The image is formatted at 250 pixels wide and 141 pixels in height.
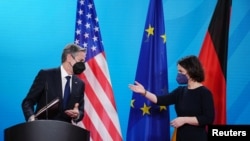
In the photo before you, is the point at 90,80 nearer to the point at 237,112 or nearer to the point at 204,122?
the point at 204,122

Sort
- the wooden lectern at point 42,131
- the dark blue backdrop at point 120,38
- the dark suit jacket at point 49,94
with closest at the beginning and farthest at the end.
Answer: the wooden lectern at point 42,131 → the dark suit jacket at point 49,94 → the dark blue backdrop at point 120,38

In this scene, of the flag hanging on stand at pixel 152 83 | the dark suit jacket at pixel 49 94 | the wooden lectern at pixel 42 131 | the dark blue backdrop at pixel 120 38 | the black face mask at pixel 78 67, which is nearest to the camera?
the wooden lectern at pixel 42 131

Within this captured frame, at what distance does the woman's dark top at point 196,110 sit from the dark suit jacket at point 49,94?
2.54 feet

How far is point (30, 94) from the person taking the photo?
120 inches

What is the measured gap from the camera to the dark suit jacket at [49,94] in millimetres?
3033

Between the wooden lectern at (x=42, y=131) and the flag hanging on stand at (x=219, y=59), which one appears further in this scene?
the flag hanging on stand at (x=219, y=59)

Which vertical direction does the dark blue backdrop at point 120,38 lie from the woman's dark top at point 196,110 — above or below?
above

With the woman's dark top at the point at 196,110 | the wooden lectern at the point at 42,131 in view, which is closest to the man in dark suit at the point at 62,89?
the woman's dark top at the point at 196,110

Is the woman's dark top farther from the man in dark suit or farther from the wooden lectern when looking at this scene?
the wooden lectern

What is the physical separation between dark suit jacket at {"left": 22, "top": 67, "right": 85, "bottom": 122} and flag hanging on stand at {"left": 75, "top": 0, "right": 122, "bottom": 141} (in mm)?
428

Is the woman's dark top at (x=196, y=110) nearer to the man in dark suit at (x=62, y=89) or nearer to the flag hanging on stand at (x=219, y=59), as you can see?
the flag hanging on stand at (x=219, y=59)

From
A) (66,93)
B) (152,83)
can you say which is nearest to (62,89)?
(66,93)

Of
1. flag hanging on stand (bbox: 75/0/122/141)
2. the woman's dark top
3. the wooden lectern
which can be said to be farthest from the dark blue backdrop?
the wooden lectern

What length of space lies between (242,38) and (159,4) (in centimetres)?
104
